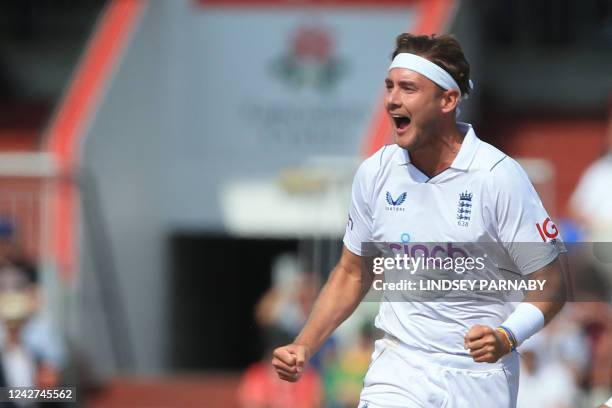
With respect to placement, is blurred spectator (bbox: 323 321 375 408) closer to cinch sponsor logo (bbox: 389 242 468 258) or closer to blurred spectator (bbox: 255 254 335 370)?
blurred spectator (bbox: 255 254 335 370)

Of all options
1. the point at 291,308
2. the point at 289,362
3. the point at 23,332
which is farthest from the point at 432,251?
the point at 291,308

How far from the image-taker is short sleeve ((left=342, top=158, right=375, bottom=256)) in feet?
19.1

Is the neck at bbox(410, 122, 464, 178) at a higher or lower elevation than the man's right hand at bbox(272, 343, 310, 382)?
higher

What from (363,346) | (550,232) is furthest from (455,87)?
(363,346)

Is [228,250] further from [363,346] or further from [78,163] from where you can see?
[363,346]

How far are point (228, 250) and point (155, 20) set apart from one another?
303 cm

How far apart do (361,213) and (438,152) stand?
427 millimetres

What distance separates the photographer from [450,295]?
18.5ft

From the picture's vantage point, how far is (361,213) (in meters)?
5.87

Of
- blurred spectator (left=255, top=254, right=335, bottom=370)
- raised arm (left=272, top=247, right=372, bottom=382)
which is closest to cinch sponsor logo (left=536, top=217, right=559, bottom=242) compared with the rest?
raised arm (left=272, top=247, right=372, bottom=382)

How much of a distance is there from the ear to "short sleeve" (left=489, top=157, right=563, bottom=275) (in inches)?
12.3

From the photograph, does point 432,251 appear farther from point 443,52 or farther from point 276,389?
point 276,389

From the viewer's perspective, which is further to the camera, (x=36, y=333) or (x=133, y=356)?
(x=133, y=356)

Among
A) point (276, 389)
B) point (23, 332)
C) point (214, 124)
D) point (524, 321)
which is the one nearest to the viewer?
point (524, 321)
